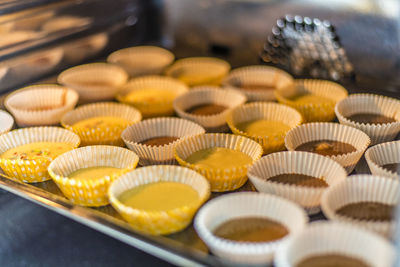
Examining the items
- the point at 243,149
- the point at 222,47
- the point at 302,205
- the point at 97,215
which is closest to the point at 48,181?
the point at 97,215

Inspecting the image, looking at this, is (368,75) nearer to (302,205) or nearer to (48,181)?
(302,205)

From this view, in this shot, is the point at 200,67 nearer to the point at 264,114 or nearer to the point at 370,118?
the point at 264,114

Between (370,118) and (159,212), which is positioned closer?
(159,212)

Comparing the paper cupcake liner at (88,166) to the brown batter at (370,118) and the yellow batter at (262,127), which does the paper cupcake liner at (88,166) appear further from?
the brown batter at (370,118)

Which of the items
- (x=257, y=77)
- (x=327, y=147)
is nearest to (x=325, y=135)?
(x=327, y=147)

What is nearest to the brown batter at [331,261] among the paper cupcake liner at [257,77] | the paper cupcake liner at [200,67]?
the paper cupcake liner at [257,77]
